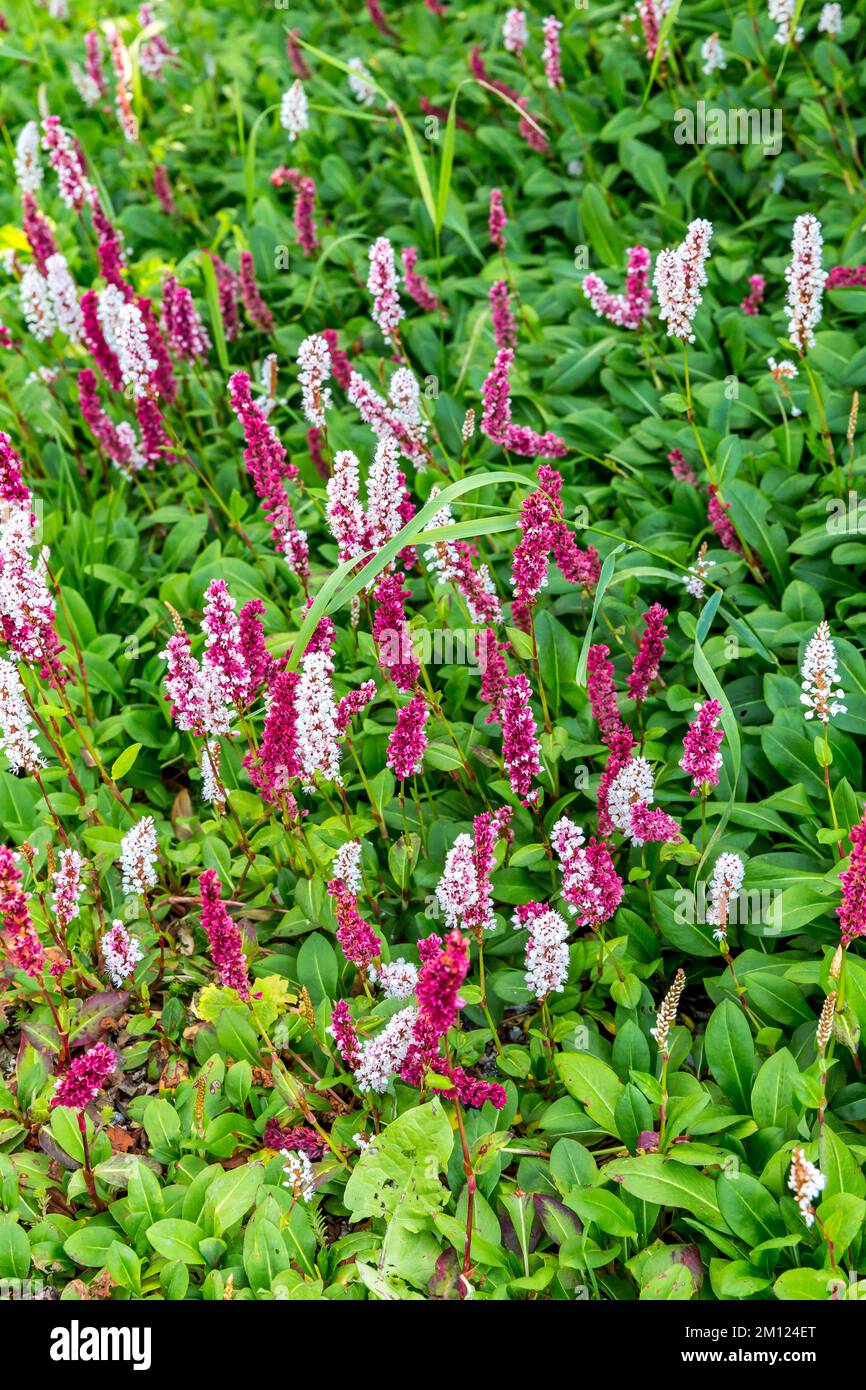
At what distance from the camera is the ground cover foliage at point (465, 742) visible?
3574 millimetres

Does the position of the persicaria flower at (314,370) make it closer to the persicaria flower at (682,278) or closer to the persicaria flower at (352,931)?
the persicaria flower at (682,278)

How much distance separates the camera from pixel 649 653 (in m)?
4.18

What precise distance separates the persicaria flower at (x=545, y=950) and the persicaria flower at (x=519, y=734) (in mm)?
412

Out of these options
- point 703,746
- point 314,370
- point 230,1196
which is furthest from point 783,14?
point 230,1196

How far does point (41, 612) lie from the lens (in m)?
4.13

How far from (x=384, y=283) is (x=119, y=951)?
273 centimetres

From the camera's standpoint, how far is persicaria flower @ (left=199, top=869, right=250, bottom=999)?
3.37m

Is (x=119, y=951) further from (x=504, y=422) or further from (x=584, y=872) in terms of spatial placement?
(x=504, y=422)

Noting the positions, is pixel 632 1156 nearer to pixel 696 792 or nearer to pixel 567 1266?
pixel 567 1266

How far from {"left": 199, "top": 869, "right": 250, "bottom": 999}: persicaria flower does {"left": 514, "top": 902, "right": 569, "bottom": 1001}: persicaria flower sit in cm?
82

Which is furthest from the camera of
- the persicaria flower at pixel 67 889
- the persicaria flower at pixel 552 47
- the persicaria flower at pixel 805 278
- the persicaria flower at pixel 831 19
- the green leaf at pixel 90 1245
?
the persicaria flower at pixel 552 47

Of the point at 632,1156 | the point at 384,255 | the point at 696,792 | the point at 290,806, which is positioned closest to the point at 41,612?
the point at 290,806

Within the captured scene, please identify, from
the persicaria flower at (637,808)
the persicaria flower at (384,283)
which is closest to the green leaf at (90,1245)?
the persicaria flower at (637,808)

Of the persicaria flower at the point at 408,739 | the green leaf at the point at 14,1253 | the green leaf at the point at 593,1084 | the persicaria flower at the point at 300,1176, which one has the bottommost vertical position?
the green leaf at the point at 14,1253
